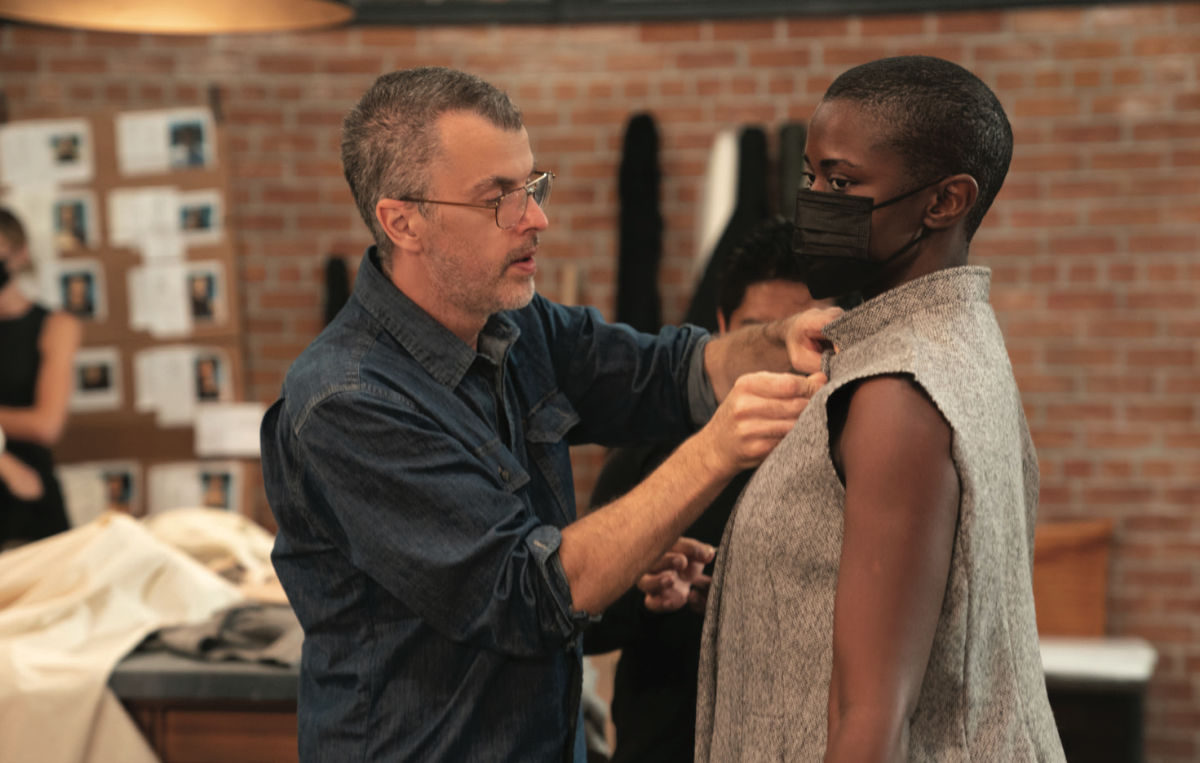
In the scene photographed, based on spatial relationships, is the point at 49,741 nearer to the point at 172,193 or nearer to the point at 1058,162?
the point at 172,193

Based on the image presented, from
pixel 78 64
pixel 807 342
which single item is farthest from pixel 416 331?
pixel 78 64

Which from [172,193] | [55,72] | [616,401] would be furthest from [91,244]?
[616,401]

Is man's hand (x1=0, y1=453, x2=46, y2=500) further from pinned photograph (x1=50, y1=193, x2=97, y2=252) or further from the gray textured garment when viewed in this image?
the gray textured garment

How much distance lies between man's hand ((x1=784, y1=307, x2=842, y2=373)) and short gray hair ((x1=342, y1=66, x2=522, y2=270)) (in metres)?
0.45

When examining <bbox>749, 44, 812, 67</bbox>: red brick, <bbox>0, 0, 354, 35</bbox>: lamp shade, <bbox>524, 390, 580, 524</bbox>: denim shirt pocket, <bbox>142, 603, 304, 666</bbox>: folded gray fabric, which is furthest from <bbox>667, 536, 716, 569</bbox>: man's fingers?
<bbox>749, 44, 812, 67</bbox>: red brick

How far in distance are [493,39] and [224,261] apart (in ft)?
3.81

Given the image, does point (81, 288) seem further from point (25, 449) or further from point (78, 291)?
point (25, 449)

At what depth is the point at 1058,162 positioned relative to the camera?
3580mm

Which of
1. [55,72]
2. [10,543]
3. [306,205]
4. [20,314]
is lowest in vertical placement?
[10,543]

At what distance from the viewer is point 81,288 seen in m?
3.85

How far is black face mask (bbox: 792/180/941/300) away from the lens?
1.10 meters

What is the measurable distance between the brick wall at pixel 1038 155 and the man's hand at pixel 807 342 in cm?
233

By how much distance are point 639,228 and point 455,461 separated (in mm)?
2485

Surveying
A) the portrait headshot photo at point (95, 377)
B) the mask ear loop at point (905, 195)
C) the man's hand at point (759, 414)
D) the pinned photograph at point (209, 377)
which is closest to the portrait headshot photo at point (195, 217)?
the pinned photograph at point (209, 377)
